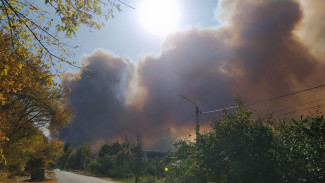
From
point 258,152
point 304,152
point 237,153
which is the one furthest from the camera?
point 237,153

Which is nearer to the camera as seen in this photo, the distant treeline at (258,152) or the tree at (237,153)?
the distant treeline at (258,152)

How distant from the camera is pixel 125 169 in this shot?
53969 millimetres

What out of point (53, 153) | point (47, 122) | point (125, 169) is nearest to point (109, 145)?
point (125, 169)

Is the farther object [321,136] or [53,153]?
[53,153]

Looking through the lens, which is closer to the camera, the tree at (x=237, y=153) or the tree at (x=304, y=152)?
the tree at (x=304, y=152)

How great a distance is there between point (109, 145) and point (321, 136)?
114397 mm

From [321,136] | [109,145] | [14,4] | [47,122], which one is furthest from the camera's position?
[109,145]

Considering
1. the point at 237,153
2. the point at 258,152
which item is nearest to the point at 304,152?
the point at 258,152

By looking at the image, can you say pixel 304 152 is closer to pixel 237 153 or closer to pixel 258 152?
pixel 258 152

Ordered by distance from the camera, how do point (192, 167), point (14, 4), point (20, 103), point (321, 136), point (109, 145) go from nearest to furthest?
point (14, 4) → point (321, 136) → point (192, 167) → point (20, 103) → point (109, 145)

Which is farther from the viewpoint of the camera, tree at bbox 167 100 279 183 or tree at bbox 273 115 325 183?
tree at bbox 167 100 279 183

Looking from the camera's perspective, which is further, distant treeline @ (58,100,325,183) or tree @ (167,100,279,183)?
tree @ (167,100,279,183)

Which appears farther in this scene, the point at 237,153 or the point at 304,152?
the point at 237,153

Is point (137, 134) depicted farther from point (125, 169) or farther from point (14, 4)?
point (14, 4)
